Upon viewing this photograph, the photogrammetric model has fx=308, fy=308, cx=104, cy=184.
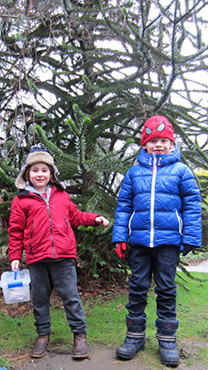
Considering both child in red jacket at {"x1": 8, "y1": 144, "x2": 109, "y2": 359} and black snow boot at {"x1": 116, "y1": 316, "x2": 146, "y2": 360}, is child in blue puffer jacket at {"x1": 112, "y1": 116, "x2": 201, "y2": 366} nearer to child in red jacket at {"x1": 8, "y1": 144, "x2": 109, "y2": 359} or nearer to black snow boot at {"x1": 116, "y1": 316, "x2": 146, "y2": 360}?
black snow boot at {"x1": 116, "y1": 316, "x2": 146, "y2": 360}

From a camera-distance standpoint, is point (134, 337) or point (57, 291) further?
point (57, 291)

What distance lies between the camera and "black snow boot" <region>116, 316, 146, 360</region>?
2.53 meters

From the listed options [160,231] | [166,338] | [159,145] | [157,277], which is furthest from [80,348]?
[159,145]

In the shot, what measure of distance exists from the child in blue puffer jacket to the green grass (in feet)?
0.87

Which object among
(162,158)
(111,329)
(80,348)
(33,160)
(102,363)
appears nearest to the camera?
(102,363)

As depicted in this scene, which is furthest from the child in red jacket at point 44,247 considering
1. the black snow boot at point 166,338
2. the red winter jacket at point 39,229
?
the black snow boot at point 166,338

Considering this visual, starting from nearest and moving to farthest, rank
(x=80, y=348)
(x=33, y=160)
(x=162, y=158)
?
(x=80, y=348), (x=162, y=158), (x=33, y=160)

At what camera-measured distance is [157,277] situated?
2.60 m

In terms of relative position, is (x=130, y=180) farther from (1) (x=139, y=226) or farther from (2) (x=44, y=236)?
(2) (x=44, y=236)

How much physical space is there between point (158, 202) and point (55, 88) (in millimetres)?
2534

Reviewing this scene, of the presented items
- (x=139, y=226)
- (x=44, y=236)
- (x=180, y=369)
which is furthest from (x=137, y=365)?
(x=44, y=236)

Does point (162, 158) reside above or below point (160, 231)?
above

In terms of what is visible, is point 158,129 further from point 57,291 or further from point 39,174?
point 57,291

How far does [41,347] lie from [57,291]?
48 cm
